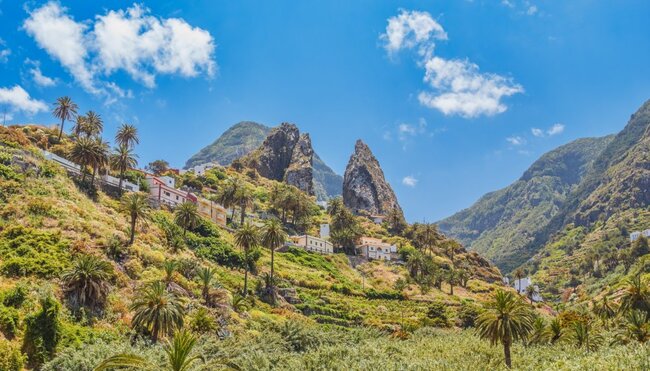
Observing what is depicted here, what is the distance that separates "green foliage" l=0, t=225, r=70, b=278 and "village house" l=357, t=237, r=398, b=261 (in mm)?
81065

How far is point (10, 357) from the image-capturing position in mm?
31328

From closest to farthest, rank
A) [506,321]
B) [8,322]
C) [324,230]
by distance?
[8,322] < [506,321] < [324,230]

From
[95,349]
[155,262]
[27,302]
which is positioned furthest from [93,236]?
[95,349]

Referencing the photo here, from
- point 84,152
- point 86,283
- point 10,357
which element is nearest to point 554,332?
point 86,283

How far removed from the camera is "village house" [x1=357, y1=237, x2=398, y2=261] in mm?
121619

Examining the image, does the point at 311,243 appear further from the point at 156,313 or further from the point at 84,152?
the point at 156,313

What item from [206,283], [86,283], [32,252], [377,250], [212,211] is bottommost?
[86,283]

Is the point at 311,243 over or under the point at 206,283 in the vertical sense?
over

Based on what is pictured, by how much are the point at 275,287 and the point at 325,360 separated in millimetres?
32250

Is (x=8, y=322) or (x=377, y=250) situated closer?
(x=8, y=322)

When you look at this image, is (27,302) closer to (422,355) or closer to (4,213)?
(4,213)

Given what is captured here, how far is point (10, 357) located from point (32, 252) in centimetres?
1749

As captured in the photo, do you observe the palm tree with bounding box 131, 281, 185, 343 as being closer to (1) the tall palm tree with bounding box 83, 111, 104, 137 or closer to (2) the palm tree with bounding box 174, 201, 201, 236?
(2) the palm tree with bounding box 174, 201, 201, 236

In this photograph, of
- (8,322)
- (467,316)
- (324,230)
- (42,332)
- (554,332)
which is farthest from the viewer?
(324,230)
